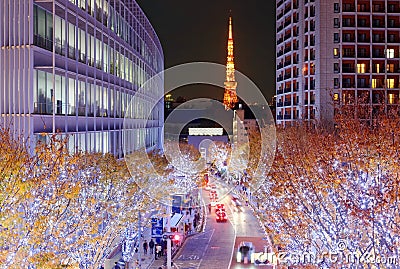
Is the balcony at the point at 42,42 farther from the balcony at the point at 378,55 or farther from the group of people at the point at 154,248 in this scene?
the balcony at the point at 378,55

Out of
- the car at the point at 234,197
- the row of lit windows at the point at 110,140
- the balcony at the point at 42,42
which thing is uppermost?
the balcony at the point at 42,42

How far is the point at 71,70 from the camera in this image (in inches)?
1102

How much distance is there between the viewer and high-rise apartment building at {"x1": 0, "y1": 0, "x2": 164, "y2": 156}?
23.4m

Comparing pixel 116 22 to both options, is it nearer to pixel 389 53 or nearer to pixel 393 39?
pixel 389 53

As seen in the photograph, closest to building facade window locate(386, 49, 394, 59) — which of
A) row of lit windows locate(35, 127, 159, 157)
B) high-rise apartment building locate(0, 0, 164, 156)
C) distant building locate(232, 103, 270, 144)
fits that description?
row of lit windows locate(35, 127, 159, 157)

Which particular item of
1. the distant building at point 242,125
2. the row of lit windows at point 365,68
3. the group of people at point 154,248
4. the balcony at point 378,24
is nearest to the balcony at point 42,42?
the group of people at point 154,248

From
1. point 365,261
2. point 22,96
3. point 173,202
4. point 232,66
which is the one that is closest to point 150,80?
point 173,202

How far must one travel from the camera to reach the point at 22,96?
77.0 ft

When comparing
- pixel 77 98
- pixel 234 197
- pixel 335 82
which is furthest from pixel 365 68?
pixel 77 98

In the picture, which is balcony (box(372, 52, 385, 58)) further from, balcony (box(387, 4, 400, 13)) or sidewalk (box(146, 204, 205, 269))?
sidewalk (box(146, 204, 205, 269))

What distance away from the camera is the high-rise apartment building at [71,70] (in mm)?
23359

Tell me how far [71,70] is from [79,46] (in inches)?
84.5

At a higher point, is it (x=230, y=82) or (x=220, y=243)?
(x=230, y=82)

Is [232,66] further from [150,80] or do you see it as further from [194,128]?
[150,80]
